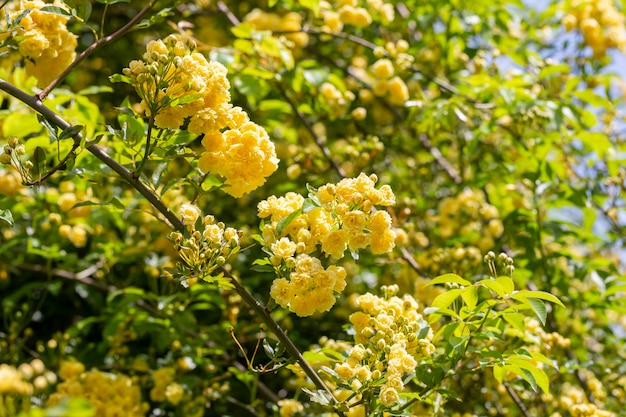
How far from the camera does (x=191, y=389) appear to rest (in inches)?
85.0

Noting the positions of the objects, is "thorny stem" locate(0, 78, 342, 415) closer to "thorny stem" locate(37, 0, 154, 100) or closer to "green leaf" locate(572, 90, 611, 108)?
"thorny stem" locate(37, 0, 154, 100)

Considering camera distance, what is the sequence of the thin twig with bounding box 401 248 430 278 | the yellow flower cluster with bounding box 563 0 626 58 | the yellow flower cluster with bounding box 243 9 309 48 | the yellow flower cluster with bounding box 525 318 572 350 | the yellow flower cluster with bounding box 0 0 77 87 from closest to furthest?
the yellow flower cluster with bounding box 0 0 77 87
the yellow flower cluster with bounding box 525 318 572 350
the thin twig with bounding box 401 248 430 278
the yellow flower cluster with bounding box 243 9 309 48
the yellow flower cluster with bounding box 563 0 626 58

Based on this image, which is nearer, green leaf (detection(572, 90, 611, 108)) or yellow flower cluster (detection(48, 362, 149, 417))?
yellow flower cluster (detection(48, 362, 149, 417))

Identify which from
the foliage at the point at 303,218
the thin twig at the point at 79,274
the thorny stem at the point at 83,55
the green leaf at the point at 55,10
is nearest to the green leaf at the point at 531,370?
the foliage at the point at 303,218

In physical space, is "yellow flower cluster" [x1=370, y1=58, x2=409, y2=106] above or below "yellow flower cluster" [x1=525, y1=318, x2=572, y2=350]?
above

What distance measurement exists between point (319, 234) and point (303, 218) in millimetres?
53

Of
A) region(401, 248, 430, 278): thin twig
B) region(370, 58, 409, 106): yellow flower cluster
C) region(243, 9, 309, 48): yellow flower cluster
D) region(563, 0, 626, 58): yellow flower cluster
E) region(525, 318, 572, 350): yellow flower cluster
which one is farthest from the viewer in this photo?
region(563, 0, 626, 58): yellow flower cluster

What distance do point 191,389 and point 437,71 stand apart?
1831 mm

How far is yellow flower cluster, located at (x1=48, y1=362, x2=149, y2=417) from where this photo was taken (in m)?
1.97

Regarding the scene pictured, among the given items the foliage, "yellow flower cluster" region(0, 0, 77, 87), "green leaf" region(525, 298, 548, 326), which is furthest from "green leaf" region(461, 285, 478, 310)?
"yellow flower cluster" region(0, 0, 77, 87)

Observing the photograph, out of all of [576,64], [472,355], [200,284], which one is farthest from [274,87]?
[576,64]

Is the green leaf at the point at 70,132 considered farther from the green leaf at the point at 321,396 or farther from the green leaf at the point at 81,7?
Result: the green leaf at the point at 321,396

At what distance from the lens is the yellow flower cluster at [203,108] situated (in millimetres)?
1372

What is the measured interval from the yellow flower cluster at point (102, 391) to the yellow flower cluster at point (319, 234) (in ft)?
2.68
